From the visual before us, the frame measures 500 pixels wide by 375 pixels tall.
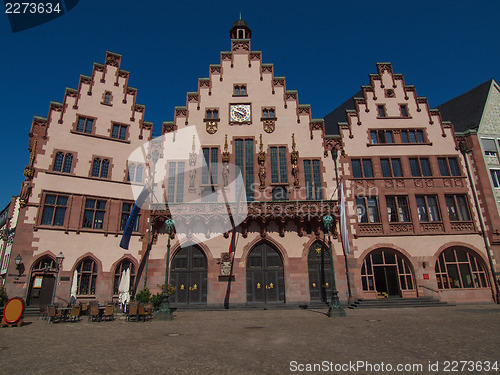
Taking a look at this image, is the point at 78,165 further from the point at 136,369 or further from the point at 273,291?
the point at 136,369

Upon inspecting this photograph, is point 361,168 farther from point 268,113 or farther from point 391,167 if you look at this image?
point 268,113

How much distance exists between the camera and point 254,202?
25.9 m

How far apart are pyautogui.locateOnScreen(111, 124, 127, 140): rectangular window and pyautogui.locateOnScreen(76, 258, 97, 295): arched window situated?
1065 centimetres

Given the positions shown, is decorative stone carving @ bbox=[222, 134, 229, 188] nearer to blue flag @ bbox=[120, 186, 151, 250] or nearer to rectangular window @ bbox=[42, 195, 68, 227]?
blue flag @ bbox=[120, 186, 151, 250]

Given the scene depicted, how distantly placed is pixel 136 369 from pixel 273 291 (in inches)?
719

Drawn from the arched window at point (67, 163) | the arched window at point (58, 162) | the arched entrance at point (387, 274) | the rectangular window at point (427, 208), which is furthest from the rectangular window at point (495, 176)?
the arched window at point (58, 162)

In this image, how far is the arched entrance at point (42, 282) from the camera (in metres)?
22.3

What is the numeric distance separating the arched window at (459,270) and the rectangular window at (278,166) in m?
14.7

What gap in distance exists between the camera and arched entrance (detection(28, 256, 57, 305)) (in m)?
22.3

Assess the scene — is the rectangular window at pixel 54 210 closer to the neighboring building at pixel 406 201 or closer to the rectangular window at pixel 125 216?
the rectangular window at pixel 125 216

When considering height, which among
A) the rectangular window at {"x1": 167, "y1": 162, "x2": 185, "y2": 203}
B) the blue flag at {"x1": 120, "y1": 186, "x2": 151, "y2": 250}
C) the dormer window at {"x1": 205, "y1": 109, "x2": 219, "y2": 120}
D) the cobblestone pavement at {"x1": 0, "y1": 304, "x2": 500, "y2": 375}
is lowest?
the cobblestone pavement at {"x1": 0, "y1": 304, "x2": 500, "y2": 375}

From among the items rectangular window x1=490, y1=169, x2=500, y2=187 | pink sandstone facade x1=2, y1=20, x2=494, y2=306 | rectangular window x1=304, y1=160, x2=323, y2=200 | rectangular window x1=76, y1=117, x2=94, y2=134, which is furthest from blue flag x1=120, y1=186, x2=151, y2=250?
rectangular window x1=490, y1=169, x2=500, y2=187

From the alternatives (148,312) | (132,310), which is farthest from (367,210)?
(132,310)

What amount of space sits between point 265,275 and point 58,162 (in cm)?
1883
